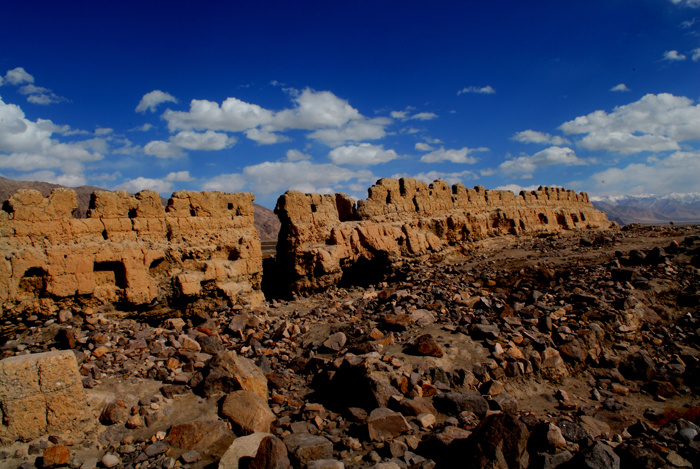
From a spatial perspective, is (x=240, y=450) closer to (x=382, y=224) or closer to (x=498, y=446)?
(x=498, y=446)

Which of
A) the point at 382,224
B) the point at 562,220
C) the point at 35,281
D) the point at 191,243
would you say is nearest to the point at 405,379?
the point at 191,243

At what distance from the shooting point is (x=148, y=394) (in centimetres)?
474

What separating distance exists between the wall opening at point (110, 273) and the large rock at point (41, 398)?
292 cm

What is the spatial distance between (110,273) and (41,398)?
3294mm

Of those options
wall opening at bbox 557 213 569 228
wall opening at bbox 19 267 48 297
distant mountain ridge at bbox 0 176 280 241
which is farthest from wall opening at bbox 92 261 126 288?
distant mountain ridge at bbox 0 176 280 241

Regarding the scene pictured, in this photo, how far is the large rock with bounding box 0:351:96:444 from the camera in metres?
3.64

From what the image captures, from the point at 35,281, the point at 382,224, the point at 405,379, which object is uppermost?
the point at 382,224

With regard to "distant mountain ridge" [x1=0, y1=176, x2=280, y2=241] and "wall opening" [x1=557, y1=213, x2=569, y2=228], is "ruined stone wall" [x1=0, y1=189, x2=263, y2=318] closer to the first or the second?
"wall opening" [x1=557, y1=213, x2=569, y2=228]

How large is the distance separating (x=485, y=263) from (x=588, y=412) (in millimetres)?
7481

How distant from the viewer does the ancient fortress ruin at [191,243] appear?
5.93m

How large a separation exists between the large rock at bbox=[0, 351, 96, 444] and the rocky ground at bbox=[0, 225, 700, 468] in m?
0.14

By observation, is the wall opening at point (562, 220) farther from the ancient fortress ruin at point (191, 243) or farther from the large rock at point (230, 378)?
the large rock at point (230, 378)

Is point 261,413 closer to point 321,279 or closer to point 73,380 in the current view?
point 73,380

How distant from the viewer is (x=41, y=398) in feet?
12.4
